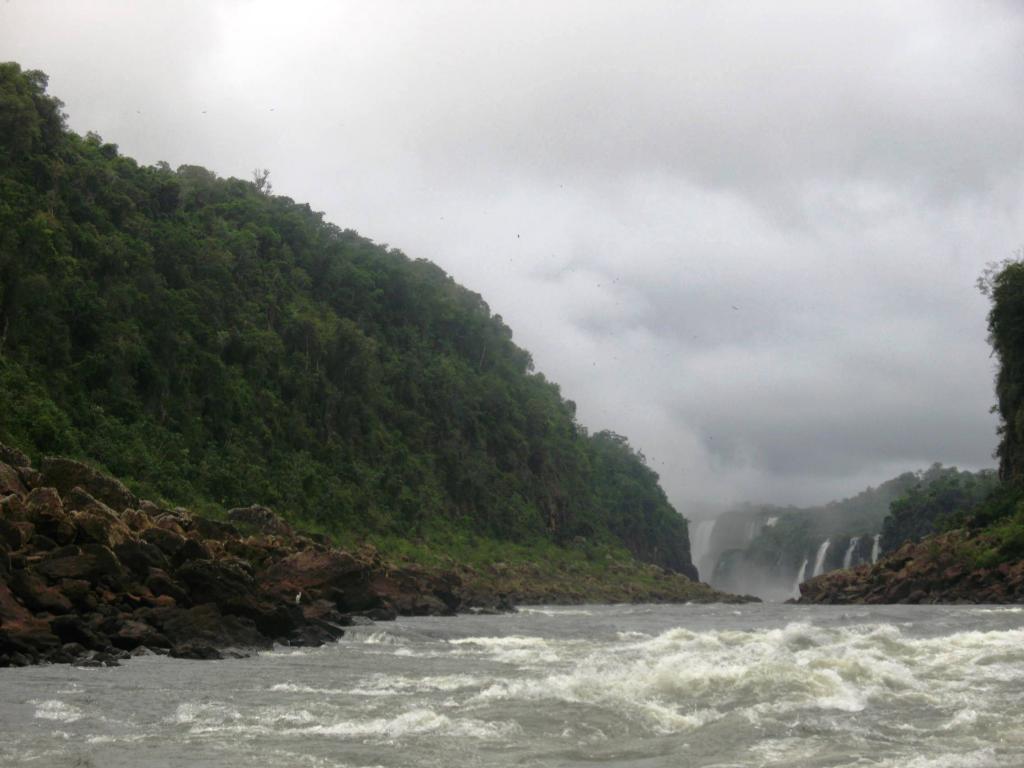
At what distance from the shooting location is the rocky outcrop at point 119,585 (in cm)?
1828

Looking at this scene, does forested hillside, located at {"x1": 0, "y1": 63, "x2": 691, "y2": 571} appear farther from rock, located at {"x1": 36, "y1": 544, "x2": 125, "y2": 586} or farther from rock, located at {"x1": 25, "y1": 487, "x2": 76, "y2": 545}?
rock, located at {"x1": 36, "y1": 544, "x2": 125, "y2": 586}

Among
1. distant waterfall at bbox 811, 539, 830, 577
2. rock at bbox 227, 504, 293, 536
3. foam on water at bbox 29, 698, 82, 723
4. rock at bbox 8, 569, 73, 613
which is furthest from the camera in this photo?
distant waterfall at bbox 811, 539, 830, 577

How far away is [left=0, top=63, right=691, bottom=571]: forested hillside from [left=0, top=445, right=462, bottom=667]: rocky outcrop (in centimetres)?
1586

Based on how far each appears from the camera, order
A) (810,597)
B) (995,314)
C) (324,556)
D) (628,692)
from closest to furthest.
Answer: (628,692)
(324,556)
(995,314)
(810,597)

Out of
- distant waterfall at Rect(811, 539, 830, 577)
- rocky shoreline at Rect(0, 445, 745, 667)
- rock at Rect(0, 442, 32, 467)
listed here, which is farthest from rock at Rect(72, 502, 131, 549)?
distant waterfall at Rect(811, 539, 830, 577)

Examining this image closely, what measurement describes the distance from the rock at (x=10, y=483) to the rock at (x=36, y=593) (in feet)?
18.2

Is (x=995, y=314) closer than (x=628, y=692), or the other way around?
(x=628, y=692)

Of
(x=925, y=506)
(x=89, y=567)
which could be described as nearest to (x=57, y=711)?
(x=89, y=567)

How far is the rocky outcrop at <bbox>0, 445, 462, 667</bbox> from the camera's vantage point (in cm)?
1828

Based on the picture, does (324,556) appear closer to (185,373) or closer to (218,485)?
(218,485)

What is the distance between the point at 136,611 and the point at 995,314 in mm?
61104

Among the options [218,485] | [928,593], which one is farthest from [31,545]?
[928,593]

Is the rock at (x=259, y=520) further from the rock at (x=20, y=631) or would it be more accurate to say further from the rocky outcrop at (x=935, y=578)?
the rocky outcrop at (x=935, y=578)

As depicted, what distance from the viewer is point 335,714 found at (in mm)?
13281
